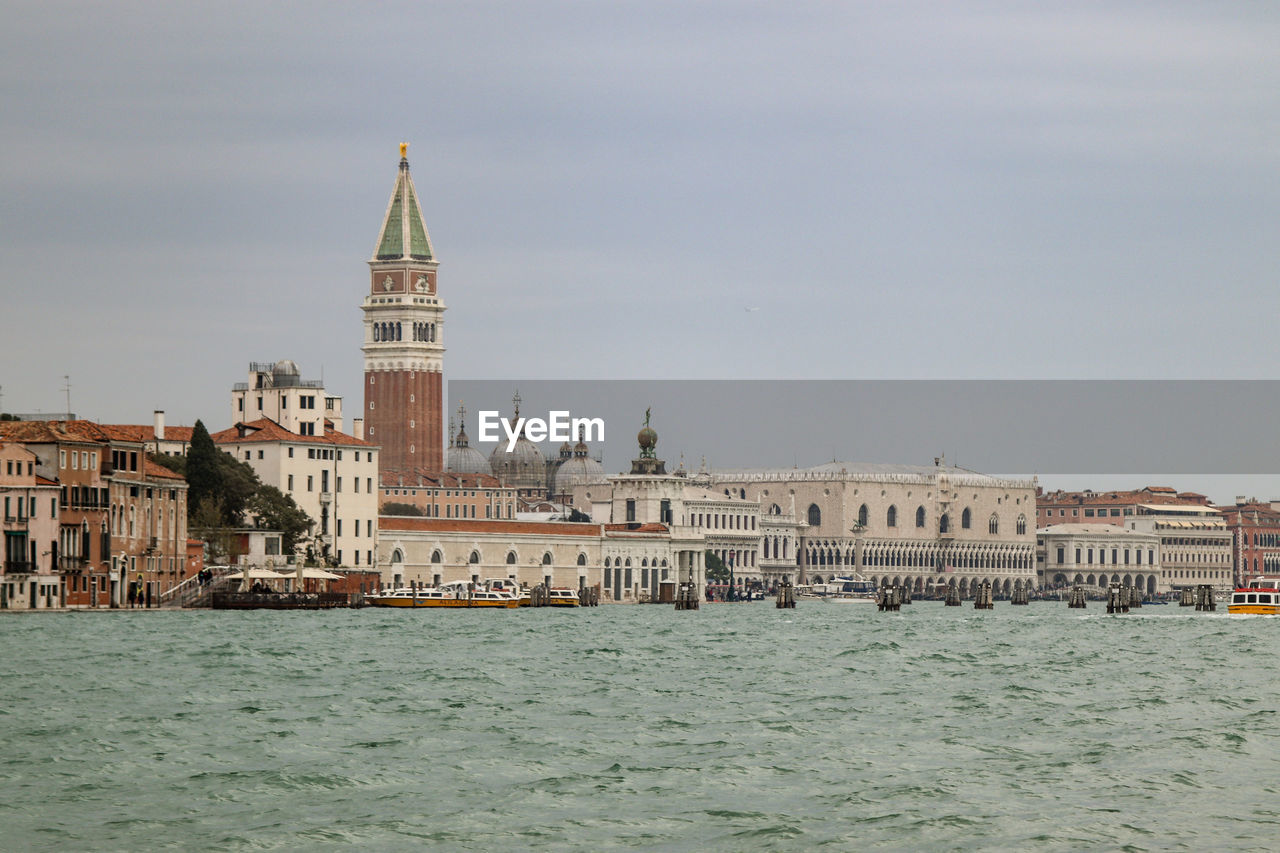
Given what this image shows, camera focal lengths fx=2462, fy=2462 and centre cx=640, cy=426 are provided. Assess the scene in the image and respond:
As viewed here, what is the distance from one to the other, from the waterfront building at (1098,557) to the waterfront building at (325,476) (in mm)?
92647

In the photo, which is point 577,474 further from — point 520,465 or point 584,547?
point 584,547

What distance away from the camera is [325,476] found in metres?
105

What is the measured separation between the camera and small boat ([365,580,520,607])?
309ft

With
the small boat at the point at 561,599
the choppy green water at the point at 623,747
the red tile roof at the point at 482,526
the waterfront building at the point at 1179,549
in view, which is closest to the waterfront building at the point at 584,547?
the red tile roof at the point at 482,526

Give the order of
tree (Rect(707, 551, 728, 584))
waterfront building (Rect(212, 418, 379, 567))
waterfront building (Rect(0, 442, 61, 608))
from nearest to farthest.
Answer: waterfront building (Rect(0, 442, 61, 608)), waterfront building (Rect(212, 418, 379, 567)), tree (Rect(707, 551, 728, 584))

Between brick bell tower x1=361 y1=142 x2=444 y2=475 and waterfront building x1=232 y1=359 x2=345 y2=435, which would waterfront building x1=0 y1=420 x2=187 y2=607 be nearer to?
waterfront building x1=232 y1=359 x2=345 y2=435

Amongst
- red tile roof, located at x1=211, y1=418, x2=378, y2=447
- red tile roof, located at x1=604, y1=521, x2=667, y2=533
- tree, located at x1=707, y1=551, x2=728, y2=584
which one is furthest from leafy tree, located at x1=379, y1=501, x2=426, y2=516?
red tile roof, located at x1=211, y1=418, x2=378, y2=447

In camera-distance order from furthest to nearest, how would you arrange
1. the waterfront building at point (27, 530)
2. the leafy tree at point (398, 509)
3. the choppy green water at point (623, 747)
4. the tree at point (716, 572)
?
the tree at point (716, 572), the leafy tree at point (398, 509), the waterfront building at point (27, 530), the choppy green water at point (623, 747)

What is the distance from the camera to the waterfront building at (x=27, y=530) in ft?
226

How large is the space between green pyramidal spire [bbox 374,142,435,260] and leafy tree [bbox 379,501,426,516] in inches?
676

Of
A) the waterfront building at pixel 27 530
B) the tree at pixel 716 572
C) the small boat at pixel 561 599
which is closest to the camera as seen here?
the waterfront building at pixel 27 530

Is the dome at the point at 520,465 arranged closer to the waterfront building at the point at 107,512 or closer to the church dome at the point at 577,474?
the church dome at the point at 577,474

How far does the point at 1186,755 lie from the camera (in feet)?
103

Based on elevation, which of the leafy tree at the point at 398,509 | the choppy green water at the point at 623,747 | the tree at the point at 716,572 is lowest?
the choppy green water at the point at 623,747
